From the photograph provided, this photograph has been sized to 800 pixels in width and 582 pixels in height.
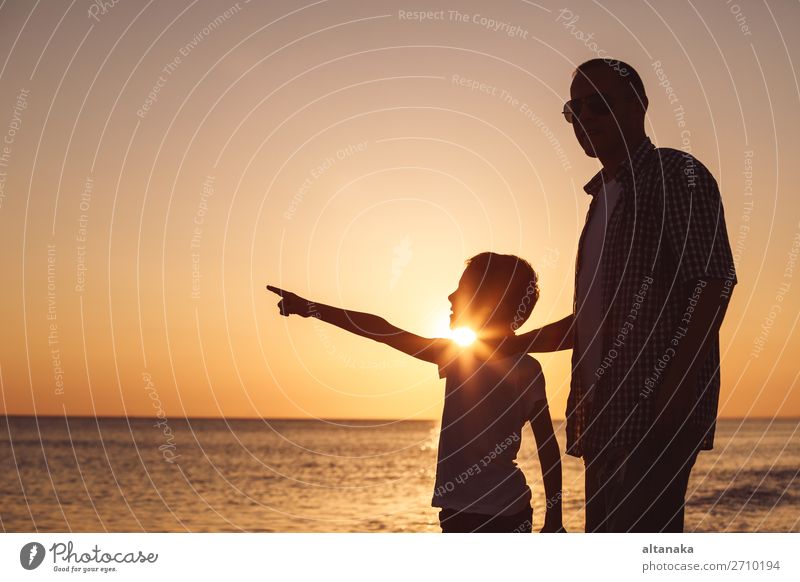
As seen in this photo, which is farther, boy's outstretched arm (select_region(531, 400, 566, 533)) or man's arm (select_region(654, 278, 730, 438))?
boy's outstretched arm (select_region(531, 400, 566, 533))

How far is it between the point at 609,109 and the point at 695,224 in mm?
708

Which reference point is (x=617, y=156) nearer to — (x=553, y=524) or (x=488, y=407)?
(x=488, y=407)

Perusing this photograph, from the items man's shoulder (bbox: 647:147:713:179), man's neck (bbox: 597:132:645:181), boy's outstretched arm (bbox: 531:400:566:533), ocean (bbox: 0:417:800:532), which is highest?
man's neck (bbox: 597:132:645:181)

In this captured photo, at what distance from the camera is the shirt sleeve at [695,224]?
11.7 ft

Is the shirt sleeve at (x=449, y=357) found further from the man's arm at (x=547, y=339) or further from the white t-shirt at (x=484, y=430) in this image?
the man's arm at (x=547, y=339)

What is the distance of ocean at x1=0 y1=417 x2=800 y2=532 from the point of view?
2491 centimetres

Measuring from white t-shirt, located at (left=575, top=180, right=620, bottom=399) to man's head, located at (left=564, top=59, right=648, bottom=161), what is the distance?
Answer: 19 cm

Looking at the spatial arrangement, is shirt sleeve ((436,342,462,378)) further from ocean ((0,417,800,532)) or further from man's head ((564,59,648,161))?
ocean ((0,417,800,532))

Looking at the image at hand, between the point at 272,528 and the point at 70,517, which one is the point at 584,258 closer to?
the point at 272,528

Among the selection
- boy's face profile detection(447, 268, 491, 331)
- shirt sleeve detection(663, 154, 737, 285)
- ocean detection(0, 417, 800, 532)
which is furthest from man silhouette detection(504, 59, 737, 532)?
ocean detection(0, 417, 800, 532)

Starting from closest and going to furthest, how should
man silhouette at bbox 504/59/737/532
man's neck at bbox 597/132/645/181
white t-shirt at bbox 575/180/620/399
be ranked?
man silhouette at bbox 504/59/737/532
white t-shirt at bbox 575/180/620/399
man's neck at bbox 597/132/645/181

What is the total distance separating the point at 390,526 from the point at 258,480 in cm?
1646

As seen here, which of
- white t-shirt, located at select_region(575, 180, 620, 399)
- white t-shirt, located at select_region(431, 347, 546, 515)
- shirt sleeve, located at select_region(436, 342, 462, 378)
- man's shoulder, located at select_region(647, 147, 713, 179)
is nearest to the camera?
man's shoulder, located at select_region(647, 147, 713, 179)
